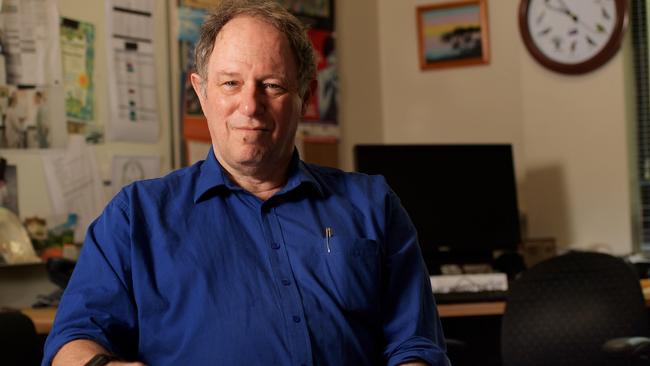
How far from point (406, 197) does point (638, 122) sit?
1.15 metres

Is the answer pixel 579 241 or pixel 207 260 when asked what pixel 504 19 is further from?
pixel 207 260

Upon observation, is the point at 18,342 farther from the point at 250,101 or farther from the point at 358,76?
the point at 358,76

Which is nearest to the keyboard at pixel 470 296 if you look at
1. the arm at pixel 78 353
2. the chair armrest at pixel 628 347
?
the chair armrest at pixel 628 347

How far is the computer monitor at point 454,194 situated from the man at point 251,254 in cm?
169

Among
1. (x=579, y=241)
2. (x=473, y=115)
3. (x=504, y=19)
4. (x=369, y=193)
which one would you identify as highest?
(x=504, y=19)

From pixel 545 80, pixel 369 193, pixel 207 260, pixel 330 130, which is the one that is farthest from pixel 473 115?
pixel 207 260

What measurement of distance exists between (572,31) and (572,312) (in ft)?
5.13

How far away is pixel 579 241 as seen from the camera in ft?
12.8

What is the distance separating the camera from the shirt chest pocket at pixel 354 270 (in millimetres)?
1574

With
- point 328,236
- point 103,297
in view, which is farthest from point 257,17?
point 103,297

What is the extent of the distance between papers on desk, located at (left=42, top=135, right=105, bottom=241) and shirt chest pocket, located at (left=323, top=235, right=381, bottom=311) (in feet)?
4.62

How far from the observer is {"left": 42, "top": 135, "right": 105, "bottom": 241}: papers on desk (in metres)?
2.76

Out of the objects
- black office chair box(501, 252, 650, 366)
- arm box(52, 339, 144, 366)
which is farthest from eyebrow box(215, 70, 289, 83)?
black office chair box(501, 252, 650, 366)

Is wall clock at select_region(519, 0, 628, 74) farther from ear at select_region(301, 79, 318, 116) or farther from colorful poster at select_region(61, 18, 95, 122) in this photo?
ear at select_region(301, 79, 318, 116)
